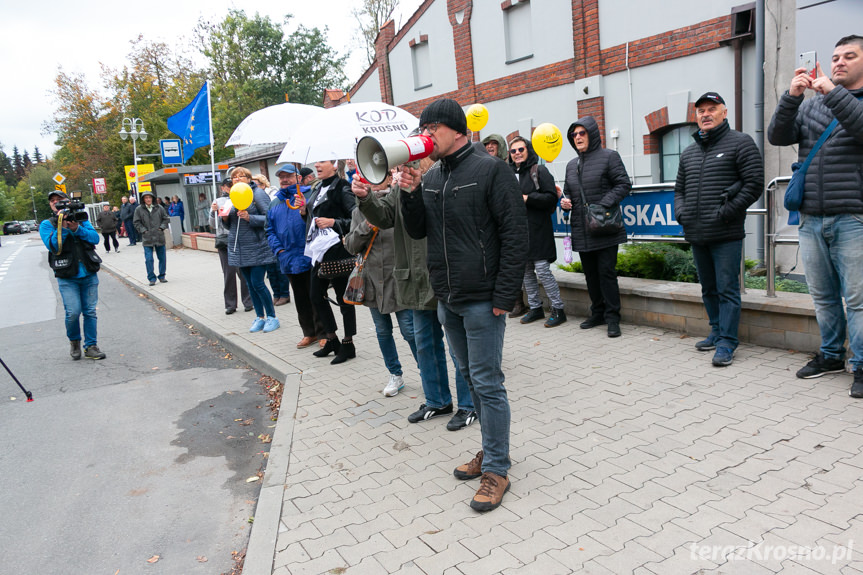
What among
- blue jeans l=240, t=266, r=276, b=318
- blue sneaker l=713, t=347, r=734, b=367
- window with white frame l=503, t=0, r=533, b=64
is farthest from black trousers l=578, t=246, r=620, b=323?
window with white frame l=503, t=0, r=533, b=64

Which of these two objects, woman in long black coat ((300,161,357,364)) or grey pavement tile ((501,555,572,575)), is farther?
woman in long black coat ((300,161,357,364))

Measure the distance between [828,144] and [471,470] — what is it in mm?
3195

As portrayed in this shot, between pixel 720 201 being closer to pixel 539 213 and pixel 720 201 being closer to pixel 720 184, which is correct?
pixel 720 184

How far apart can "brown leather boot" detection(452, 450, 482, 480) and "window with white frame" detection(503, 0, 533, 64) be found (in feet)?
42.8

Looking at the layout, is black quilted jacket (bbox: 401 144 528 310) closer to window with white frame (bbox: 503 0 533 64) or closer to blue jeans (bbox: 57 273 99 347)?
blue jeans (bbox: 57 273 99 347)

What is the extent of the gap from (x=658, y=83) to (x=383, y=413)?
9987 millimetres

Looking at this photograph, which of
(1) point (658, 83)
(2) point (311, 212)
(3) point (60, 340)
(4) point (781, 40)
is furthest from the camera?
(1) point (658, 83)

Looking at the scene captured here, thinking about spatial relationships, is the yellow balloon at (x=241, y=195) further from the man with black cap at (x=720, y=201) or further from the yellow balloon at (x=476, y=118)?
the man with black cap at (x=720, y=201)

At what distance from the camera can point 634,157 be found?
12.9 m

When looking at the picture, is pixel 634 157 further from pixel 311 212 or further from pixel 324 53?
pixel 324 53

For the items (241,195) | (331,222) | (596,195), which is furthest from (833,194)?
(241,195)

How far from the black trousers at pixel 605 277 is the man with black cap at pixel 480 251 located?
314 centimetres

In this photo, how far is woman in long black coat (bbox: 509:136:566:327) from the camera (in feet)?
21.6

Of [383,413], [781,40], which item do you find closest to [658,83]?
[781,40]
